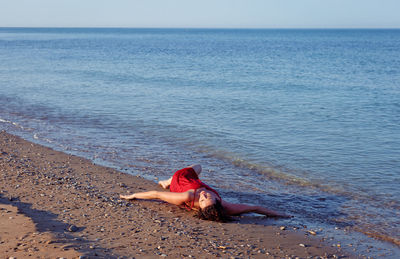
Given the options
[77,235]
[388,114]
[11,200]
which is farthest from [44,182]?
[388,114]

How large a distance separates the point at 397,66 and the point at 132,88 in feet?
84.4

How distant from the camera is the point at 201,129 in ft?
47.9

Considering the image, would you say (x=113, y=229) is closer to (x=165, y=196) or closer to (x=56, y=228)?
(x=56, y=228)

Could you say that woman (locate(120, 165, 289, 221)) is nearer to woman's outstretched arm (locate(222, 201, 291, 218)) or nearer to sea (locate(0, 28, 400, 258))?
woman's outstretched arm (locate(222, 201, 291, 218))

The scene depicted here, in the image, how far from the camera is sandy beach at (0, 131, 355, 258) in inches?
214

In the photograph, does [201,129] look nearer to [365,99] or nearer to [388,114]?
[388,114]

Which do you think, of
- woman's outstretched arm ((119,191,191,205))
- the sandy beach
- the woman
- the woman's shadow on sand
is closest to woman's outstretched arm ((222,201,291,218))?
the woman

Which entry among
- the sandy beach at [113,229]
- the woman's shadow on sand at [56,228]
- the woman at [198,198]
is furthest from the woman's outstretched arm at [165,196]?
the woman's shadow on sand at [56,228]

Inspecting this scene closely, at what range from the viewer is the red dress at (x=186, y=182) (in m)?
7.46

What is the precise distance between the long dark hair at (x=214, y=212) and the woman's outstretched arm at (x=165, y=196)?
1.65 feet

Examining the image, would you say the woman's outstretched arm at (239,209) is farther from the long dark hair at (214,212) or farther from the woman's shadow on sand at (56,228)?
the woman's shadow on sand at (56,228)

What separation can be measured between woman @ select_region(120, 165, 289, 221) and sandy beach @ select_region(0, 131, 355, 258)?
16 cm

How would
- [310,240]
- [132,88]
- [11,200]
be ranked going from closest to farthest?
1. [310,240]
2. [11,200]
3. [132,88]

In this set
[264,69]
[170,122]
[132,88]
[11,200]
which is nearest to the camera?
[11,200]
